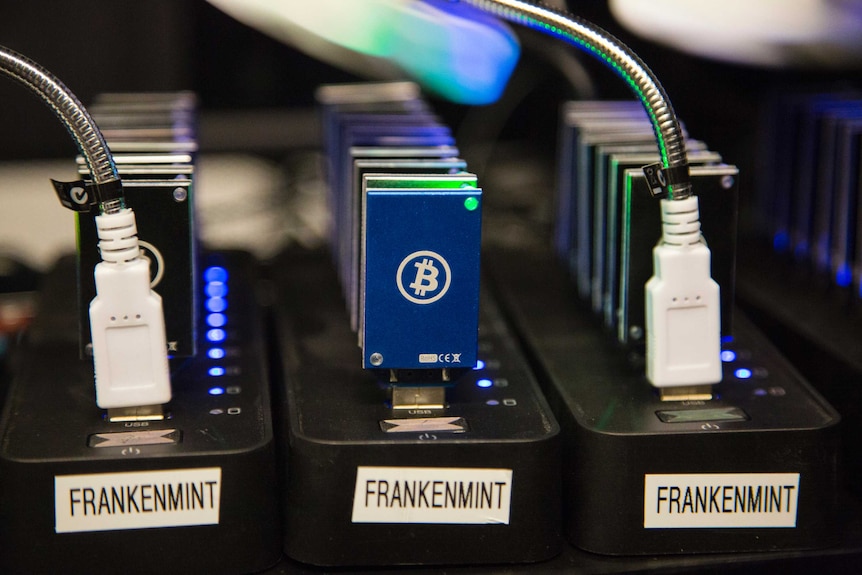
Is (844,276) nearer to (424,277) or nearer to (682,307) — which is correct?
(682,307)

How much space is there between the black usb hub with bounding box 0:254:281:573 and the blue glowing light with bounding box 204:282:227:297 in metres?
0.24

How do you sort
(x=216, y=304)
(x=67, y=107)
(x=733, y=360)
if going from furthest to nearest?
Result: (x=216, y=304), (x=733, y=360), (x=67, y=107)

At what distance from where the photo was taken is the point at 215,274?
988mm

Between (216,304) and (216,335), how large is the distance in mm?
70

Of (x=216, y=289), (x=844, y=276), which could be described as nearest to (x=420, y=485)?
(x=216, y=289)

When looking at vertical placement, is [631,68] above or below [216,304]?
above

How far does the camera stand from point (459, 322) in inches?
26.5

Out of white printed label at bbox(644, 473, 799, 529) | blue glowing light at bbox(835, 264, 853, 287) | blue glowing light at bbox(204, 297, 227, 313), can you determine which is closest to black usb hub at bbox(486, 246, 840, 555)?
white printed label at bbox(644, 473, 799, 529)

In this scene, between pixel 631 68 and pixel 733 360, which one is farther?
pixel 733 360

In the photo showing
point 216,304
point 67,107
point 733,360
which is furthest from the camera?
point 216,304

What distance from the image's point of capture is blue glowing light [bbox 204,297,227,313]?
A: 904 millimetres

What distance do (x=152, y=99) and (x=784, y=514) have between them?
673 millimetres

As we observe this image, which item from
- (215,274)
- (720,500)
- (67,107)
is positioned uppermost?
(67,107)

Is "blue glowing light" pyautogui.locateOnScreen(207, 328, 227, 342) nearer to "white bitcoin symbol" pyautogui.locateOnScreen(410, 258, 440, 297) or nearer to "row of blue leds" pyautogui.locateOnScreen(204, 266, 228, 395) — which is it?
"row of blue leds" pyautogui.locateOnScreen(204, 266, 228, 395)
